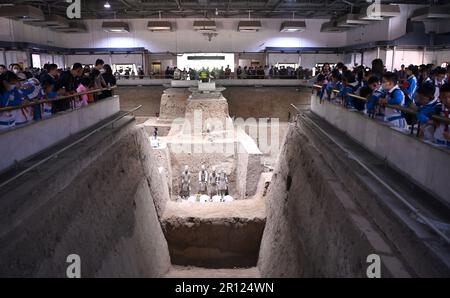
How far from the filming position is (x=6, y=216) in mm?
4020

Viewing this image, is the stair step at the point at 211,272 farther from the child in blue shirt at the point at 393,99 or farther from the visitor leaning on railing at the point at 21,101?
the child in blue shirt at the point at 393,99

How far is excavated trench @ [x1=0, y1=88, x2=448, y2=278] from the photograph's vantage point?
4.18m

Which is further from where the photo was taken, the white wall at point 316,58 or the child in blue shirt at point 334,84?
the white wall at point 316,58

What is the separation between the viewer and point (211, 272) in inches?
376

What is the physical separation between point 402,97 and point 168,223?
6.69 metres

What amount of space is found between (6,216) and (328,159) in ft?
16.1

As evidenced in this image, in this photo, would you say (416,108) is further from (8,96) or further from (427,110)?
(8,96)

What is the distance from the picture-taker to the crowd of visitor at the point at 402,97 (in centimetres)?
465

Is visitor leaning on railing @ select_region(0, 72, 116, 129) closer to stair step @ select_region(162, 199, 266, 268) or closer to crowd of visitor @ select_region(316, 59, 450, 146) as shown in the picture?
stair step @ select_region(162, 199, 266, 268)

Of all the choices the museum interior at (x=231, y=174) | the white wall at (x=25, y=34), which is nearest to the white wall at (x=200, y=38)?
the white wall at (x=25, y=34)

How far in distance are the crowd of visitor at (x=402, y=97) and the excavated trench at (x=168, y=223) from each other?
3.58ft

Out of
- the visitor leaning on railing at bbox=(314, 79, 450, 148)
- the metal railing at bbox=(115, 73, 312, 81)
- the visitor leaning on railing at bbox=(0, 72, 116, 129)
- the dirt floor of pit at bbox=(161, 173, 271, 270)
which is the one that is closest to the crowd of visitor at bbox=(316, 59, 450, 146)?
the visitor leaning on railing at bbox=(314, 79, 450, 148)

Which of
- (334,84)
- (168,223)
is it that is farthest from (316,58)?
(168,223)
